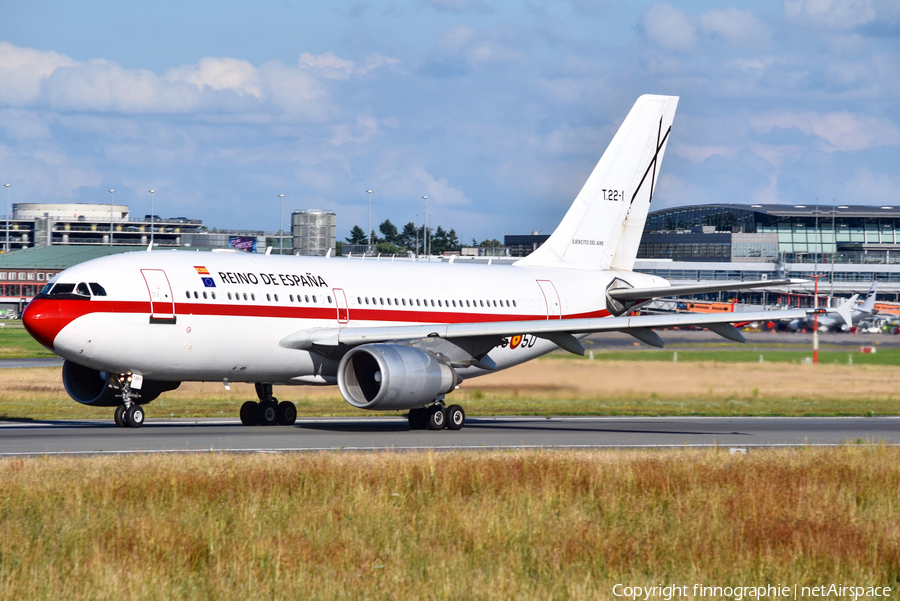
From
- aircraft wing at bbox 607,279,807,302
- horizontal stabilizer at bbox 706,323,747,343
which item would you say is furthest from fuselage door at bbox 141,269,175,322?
aircraft wing at bbox 607,279,807,302

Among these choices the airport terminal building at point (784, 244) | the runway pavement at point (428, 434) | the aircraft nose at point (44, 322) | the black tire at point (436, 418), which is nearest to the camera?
the runway pavement at point (428, 434)

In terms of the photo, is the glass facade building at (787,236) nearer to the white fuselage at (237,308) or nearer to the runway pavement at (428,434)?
the runway pavement at (428,434)

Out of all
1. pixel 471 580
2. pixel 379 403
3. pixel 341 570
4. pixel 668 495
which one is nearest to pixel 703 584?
pixel 471 580

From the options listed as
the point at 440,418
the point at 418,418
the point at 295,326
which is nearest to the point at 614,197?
the point at 440,418

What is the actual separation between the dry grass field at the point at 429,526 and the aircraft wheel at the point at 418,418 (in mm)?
9565

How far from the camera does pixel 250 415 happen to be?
29031 millimetres

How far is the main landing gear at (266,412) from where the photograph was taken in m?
29.0

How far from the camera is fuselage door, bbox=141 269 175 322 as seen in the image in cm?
2522

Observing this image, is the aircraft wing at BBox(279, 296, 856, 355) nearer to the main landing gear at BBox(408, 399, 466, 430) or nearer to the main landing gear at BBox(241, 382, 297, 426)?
the main landing gear at BBox(408, 399, 466, 430)

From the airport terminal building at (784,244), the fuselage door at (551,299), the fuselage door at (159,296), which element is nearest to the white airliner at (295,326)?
the fuselage door at (159,296)

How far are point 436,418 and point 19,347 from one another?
6860 cm

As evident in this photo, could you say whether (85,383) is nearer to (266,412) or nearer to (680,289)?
(266,412)

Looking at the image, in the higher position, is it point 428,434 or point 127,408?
point 127,408

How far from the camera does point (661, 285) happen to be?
118 ft
